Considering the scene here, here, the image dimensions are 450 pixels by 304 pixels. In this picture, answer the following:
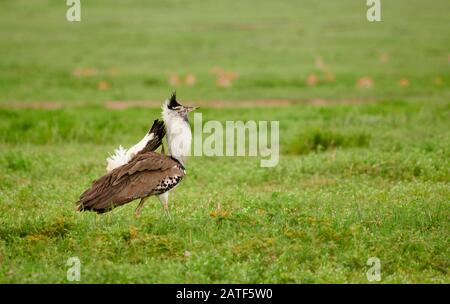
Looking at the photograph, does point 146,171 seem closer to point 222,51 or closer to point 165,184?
point 165,184

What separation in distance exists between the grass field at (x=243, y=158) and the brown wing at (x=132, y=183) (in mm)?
318

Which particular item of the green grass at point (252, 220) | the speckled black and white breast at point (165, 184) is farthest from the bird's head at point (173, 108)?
the green grass at point (252, 220)

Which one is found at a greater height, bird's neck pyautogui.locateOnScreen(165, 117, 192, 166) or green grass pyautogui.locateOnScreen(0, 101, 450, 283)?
bird's neck pyautogui.locateOnScreen(165, 117, 192, 166)

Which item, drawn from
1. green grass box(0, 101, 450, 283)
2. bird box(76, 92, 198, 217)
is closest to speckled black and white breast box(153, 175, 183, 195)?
bird box(76, 92, 198, 217)

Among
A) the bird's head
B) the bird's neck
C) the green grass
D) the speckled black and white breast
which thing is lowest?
the green grass

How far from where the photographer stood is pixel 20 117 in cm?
1720

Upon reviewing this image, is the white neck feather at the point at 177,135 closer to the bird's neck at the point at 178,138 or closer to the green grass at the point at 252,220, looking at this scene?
the bird's neck at the point at 178,138

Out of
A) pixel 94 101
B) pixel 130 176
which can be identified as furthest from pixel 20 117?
pixel 130 176

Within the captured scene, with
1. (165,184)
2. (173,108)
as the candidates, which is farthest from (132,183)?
(173,108)

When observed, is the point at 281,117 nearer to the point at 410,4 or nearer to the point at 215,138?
the point at 215,138

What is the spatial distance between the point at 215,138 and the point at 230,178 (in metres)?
3.70

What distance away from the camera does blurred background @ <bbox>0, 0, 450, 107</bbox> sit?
23531mm

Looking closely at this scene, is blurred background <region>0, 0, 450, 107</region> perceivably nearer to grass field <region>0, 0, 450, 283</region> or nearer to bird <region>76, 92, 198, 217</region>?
grass field <region>0, 0, 450, 283</region>

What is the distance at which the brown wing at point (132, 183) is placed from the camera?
28.7ft
